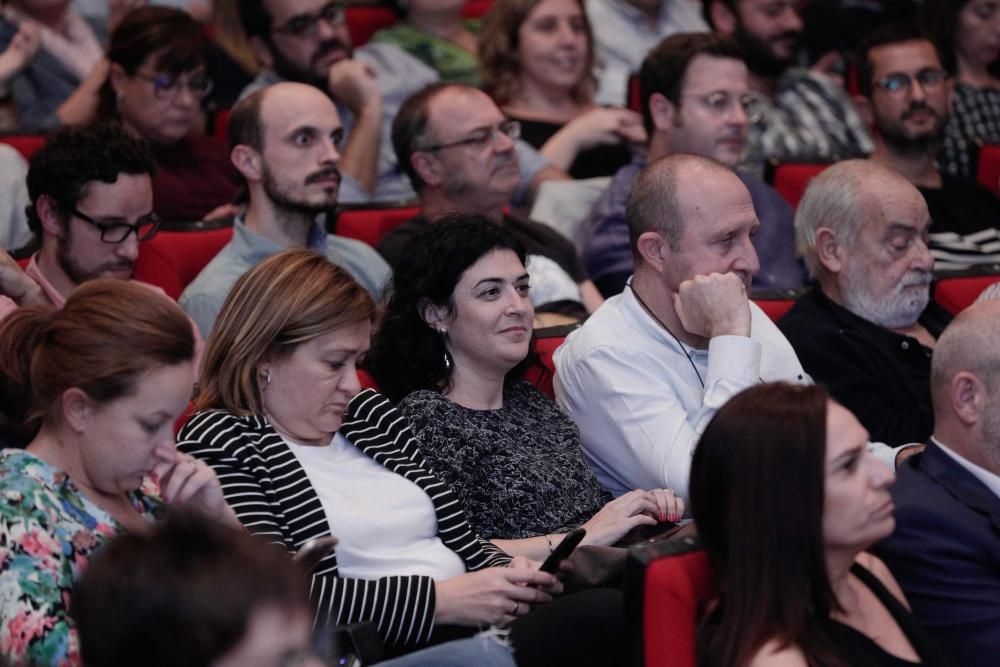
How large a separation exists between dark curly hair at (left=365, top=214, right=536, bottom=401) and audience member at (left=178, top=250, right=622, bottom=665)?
0.20m

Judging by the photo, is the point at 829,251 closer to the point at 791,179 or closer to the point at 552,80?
the point at 791,179

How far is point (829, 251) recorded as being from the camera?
3037 millimetres

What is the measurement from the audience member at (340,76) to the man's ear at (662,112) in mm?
345

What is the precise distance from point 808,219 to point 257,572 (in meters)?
2.06

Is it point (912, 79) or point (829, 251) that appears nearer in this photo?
point (829, 251)

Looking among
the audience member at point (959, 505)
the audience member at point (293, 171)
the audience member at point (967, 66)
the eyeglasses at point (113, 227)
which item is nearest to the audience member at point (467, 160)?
the audience member at point (293, 171)

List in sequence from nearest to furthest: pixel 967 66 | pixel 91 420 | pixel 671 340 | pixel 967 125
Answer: pixel 91 420, pixel 671 340, pixel 967 125, pixel 967 66

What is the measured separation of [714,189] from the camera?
8.96 ft

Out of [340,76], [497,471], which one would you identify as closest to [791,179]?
[340,76]

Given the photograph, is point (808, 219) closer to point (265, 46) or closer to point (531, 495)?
point (531, 495)

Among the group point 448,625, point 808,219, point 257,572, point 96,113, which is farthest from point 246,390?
point 96,113

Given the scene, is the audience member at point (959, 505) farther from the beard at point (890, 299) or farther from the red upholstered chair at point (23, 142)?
the red upholstered chair at point (23, 142)

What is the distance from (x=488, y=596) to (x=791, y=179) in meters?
2.02

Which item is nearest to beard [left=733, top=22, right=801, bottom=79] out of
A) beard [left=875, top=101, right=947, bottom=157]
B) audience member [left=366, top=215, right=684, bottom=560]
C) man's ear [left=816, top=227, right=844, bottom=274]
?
beard [left=875, top=101, right=947, bottom=157]
